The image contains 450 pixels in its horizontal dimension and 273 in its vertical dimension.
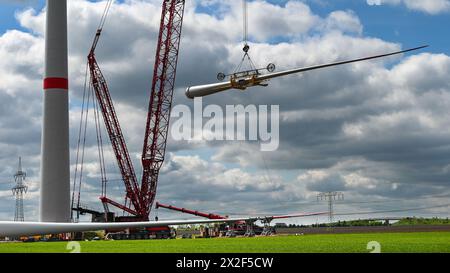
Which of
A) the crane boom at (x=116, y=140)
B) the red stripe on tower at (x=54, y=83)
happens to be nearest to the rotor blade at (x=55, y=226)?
the red stripe on tower at (x=54, y=83)

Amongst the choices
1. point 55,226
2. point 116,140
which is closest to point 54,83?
point 55,226

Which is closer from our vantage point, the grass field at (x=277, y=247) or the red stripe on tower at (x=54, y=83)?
the red stripe on tower at (x=54, y=83)

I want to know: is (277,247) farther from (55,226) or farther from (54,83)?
(54,83)

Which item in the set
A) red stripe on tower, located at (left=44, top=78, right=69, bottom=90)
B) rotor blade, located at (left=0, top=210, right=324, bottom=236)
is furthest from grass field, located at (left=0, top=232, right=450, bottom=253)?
red stripe on tower, located at (left=44, top=78, right=69, bottom=90)

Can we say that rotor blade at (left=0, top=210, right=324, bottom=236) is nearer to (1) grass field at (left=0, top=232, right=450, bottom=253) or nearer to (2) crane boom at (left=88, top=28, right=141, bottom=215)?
(1) grass field at (left=0, top=232, right=450, bottom=253)

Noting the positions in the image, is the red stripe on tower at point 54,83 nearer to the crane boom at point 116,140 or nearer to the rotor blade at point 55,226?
the rotor blade at point 55,226

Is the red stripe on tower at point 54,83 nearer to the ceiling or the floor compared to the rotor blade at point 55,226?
nearer to the ceiling
